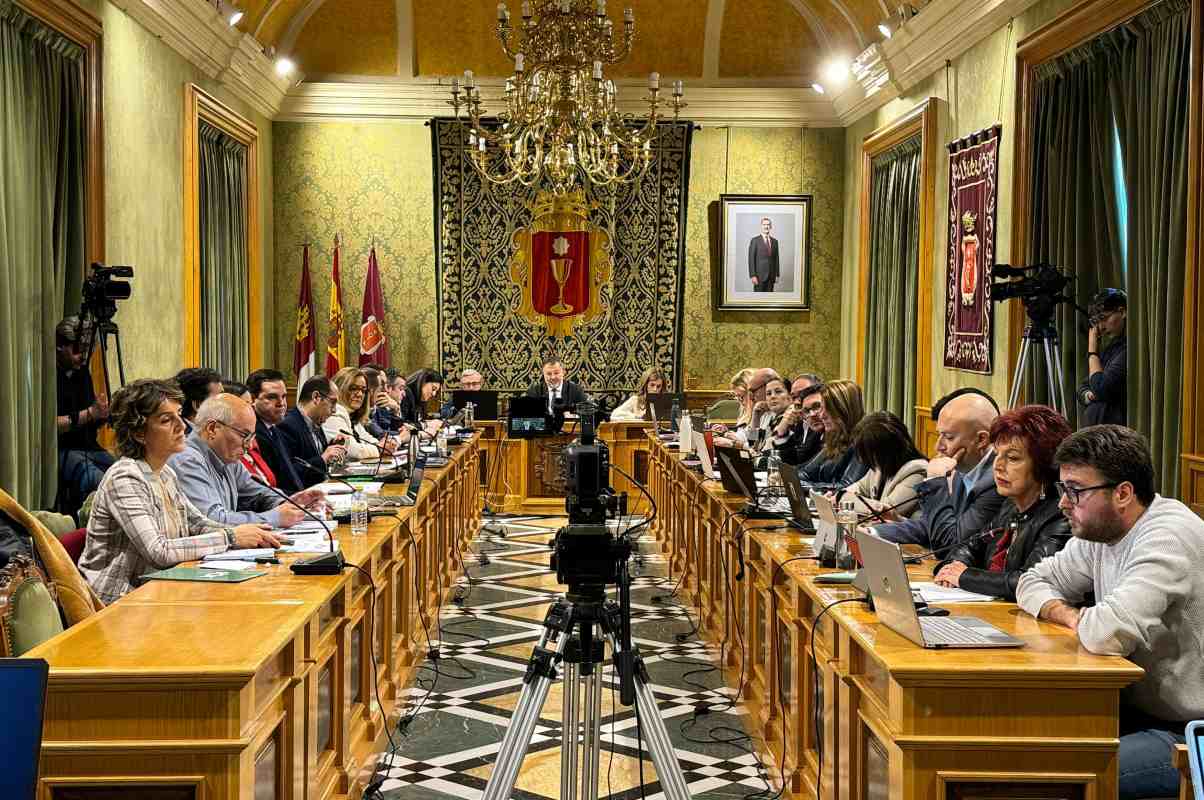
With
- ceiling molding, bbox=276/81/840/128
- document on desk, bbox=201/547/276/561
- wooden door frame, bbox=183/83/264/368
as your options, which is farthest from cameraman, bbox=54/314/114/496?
ceiling molding, bbox=276/81/840/128

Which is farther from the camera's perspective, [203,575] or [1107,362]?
[1107,362]

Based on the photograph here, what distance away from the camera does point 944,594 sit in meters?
3.59

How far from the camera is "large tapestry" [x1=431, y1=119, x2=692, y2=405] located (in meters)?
12.5

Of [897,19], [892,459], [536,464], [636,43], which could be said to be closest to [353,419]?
[536,464]

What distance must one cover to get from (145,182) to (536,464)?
14.2 ft

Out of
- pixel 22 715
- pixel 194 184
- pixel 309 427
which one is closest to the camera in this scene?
pixel 22 715

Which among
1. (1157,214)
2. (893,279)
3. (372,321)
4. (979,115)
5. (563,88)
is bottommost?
(372,321)

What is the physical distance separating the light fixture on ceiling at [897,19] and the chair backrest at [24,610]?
784 centimetres

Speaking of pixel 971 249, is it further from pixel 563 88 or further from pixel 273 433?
pixel 273 433

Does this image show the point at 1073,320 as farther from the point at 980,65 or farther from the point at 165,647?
the point at 165,647

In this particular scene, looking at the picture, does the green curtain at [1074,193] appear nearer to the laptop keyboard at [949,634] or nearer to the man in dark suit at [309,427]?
the man in dark suit at [309,427]

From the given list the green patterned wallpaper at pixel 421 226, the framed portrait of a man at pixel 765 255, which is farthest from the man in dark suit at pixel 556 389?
the framed portrait of a man at pixel 765 255

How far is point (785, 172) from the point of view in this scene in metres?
12.7

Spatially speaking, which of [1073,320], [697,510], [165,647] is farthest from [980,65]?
[165,647]
